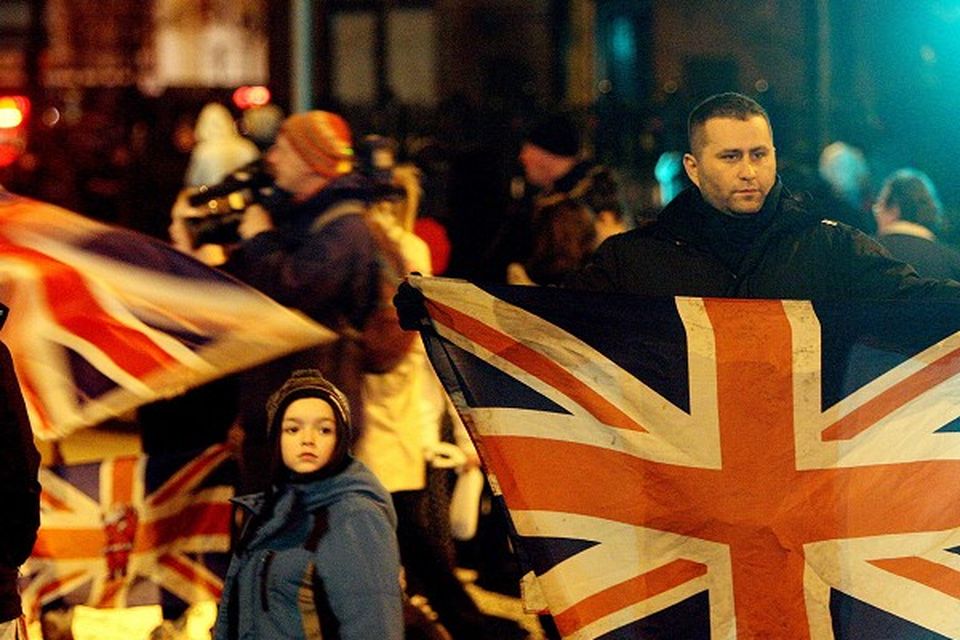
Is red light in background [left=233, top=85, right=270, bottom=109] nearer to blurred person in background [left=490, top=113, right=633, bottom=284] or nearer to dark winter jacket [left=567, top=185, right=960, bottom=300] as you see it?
blurred person in background [left=490, top=113, right=633, bottom=284]

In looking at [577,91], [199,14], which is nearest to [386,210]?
[577,91]

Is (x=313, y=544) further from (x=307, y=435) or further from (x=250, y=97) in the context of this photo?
(x=250, y=97)

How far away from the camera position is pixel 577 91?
23.1m

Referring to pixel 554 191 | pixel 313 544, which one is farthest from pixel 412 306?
pixel 554 191

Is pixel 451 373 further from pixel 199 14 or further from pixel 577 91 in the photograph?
pixel 199 14

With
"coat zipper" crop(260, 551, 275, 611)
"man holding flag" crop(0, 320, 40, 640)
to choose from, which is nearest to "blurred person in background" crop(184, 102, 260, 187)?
"coat zipper" crop(260, 551, 275, 611)

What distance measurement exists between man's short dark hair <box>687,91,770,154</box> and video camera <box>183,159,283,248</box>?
2134 mm

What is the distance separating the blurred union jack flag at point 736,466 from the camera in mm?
5848

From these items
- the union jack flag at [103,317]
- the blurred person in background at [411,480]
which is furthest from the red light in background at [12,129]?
the union jack flag at [103,317]

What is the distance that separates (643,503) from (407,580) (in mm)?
2487

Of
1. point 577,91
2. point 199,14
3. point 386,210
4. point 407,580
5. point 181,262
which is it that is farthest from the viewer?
point 199,14

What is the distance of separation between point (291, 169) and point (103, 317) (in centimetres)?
111

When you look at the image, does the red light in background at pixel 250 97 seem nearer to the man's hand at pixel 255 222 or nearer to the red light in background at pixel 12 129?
the red light in background at pixel 12 129

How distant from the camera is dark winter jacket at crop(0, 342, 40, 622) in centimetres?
533
